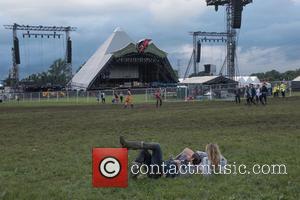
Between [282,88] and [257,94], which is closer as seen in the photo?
[257,94]

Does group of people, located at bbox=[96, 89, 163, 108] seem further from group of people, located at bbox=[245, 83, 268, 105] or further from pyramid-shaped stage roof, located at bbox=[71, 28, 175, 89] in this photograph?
pyramid-shaped stage roof, located at bbox=[71, 28, 175, 89]

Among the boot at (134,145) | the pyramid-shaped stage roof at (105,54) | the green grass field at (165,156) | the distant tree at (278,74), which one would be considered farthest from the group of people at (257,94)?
the distant tree at (278,74)

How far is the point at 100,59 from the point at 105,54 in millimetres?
1694

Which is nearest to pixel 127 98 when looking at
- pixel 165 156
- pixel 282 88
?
pixel 282 88

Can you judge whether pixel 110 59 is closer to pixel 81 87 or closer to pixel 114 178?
pixel 81 87

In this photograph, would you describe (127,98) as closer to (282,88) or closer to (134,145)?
(282,88)

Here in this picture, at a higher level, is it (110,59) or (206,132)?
(110,59)

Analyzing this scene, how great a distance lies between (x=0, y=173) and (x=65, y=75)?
16760 centimetres

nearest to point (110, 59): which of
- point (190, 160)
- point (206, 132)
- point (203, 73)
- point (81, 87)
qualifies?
point (81, 87)

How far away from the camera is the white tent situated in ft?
382

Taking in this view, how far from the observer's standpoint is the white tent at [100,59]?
382 ft

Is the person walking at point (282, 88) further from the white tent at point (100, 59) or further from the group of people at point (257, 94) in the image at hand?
the white tent at point (100, 59)

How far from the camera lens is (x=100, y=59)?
121688mm

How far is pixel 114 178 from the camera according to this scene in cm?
745
